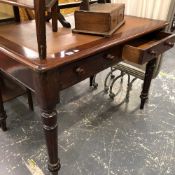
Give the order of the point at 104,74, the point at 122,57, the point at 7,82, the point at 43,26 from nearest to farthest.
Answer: the point at 43,26 < the point at 122,57 < the point at 7,82 < the point at 104,74

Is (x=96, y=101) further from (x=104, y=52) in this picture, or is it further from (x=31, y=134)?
(x=104, y=52)

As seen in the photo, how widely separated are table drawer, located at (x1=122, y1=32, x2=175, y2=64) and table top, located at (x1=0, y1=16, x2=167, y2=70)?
57 mm

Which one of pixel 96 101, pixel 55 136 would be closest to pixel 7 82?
pixel 96 101

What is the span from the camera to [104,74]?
2291 mm

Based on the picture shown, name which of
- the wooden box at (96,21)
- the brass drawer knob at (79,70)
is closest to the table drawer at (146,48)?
the wooden box at (96,21)

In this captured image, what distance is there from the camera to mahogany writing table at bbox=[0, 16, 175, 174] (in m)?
0.81

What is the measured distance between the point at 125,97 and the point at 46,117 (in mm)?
1139

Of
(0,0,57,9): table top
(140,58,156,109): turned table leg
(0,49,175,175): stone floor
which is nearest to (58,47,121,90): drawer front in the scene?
(0,0,57,9): table top

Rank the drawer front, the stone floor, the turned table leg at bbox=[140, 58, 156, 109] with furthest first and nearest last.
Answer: the turned table leg at bbox=[140, 58, 156, 109] < the stone floor < the drawer front

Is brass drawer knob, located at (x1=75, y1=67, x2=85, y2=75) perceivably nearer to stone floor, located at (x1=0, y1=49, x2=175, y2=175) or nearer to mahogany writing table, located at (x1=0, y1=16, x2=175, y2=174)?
mahogany writing table, located at (x1=0, y1=16, x2=175, y2=174)

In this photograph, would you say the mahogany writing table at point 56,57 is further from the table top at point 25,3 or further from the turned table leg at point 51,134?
the table top at point 25,3

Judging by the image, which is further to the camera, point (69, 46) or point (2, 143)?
point (2, 143)

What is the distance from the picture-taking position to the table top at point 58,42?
812mm

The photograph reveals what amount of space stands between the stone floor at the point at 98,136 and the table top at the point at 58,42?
70 centimetres
